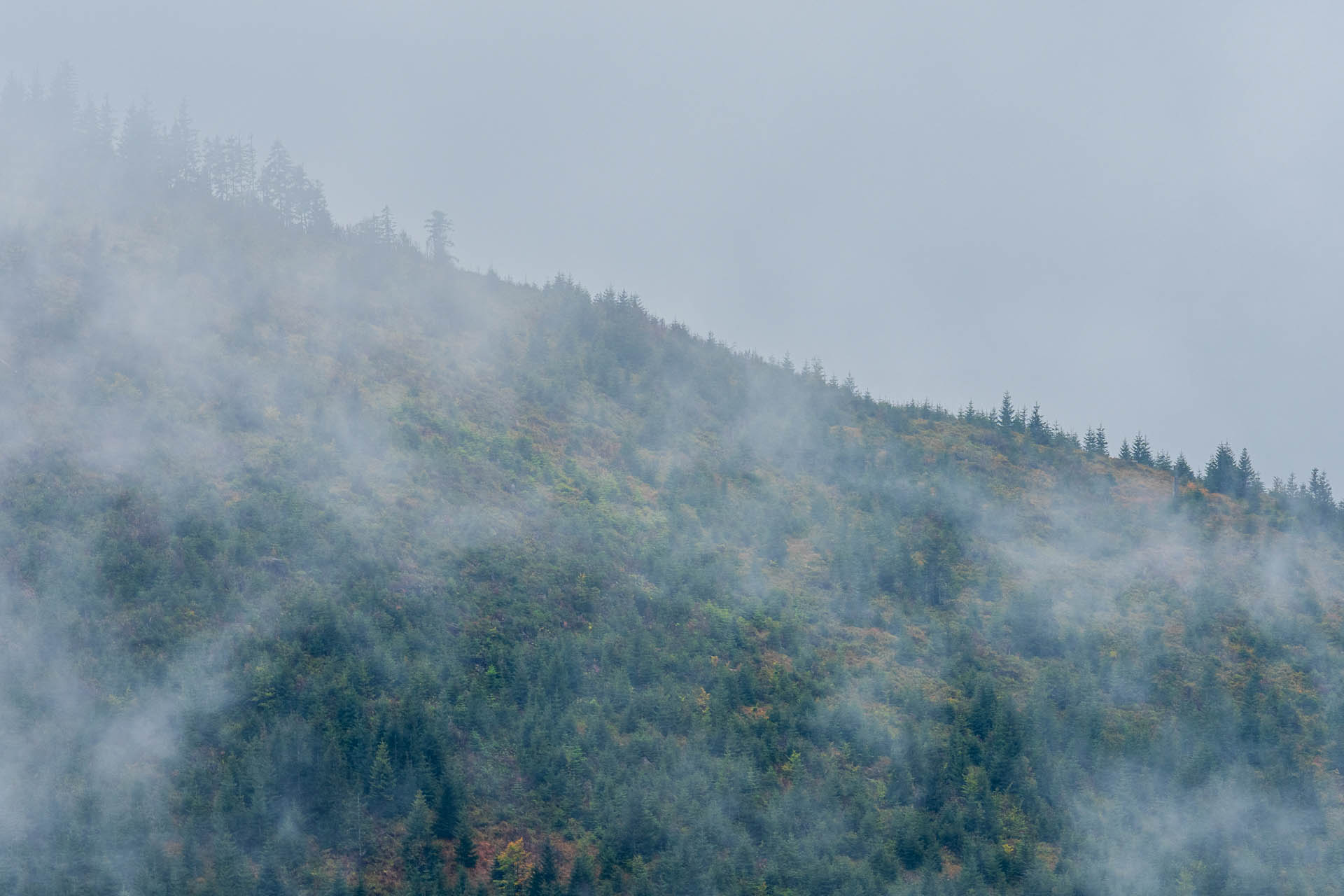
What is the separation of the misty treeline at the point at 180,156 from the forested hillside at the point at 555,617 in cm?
414

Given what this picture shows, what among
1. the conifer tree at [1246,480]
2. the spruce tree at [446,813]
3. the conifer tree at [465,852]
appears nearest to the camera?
the conifer tree at [465,852]

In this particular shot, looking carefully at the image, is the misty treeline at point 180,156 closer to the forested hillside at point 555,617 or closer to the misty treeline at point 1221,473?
the forested hillside at point 555,617

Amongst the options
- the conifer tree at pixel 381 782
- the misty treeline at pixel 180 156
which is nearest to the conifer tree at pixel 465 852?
the conifer tree at pixel 381 782

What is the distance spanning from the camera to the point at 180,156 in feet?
237

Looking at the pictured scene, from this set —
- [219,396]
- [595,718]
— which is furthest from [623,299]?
[595,718]

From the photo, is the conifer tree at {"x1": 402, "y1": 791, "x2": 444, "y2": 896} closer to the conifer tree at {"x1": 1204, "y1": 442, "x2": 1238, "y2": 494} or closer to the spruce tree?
the spruce tree

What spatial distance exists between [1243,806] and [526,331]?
149 feet

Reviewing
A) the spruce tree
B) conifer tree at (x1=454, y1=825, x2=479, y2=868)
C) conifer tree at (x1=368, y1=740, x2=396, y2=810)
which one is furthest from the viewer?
the spruce tree

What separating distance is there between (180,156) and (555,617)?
171ft

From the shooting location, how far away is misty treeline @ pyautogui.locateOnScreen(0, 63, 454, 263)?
229 feet

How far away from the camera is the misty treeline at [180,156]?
69.7 meters

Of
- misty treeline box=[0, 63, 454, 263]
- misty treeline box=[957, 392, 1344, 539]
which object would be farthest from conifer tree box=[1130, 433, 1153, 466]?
misty treeline box=[0, 63, 454, 263]

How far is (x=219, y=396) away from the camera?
4578 centimetres

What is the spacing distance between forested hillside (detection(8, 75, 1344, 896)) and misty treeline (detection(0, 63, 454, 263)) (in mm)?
→ 4138
